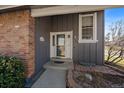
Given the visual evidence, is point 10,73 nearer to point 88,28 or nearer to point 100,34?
point 88,28

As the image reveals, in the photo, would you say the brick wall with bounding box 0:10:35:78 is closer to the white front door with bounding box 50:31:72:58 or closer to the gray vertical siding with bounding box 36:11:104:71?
the gray vertical siding with bounding box 36:11:104:71

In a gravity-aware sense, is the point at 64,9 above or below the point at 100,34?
above

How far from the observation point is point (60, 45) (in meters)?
9.06

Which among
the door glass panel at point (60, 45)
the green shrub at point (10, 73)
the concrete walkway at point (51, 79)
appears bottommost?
the concrete walkway at point (51, 79)

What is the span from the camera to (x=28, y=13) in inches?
245

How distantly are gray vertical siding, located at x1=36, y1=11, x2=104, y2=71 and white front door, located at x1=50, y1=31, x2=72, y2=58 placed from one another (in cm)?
30

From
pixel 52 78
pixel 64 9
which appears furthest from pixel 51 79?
pixel 64 9

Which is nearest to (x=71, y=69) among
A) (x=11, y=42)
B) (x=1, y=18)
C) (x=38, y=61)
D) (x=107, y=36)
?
(x=38, y=61)

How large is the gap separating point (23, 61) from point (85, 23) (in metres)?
4.16

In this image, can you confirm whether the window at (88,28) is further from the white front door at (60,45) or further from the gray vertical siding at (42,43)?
the gray vertical siding at (42,43)

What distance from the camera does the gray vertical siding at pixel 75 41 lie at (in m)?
7.86

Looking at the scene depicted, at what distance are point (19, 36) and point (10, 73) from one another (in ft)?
5.70

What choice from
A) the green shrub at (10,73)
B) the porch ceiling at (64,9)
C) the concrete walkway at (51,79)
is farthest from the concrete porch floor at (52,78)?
the porch ceiling at (64,9)

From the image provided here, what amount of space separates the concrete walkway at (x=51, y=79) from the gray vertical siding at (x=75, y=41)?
0.75 meters
